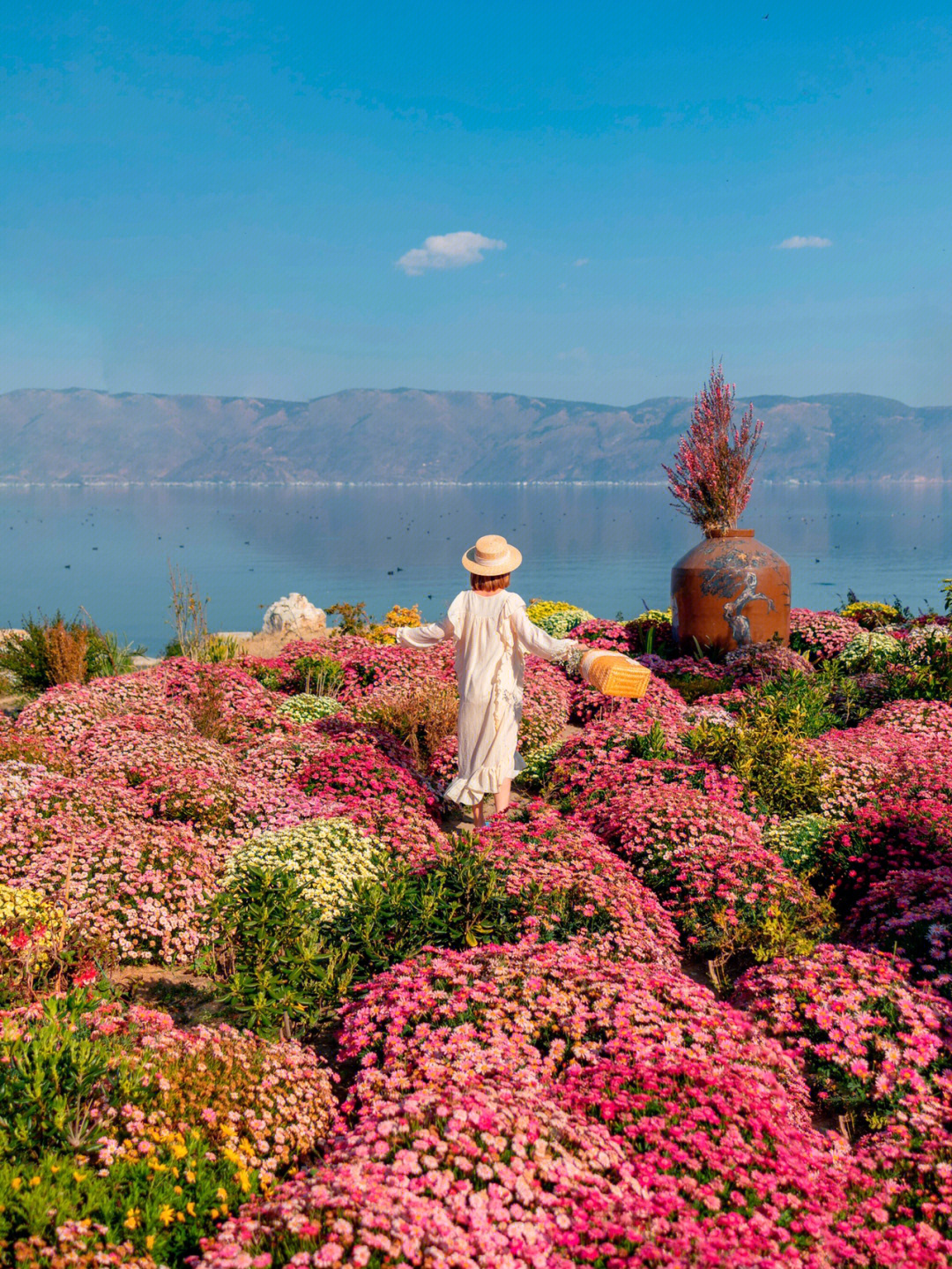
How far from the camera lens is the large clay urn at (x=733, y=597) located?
14.1 meters

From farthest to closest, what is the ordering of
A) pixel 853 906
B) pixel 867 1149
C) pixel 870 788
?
1. pixel 870 788
2. pixel 853 906
3. pixel 867 1149

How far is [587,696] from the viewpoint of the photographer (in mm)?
11602

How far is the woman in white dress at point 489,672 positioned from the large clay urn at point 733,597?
6.49m

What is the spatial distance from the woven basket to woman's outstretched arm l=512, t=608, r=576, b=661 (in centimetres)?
29

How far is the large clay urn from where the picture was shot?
553 inches

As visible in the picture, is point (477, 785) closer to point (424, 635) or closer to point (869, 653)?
point (424, 635)

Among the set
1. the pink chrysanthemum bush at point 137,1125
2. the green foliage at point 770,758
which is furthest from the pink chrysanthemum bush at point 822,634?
the pink chrysanthemum bush at point 137,1125

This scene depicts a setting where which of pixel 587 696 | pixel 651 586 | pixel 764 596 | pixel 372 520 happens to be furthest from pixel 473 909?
pixel 372 520

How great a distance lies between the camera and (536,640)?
8.00m

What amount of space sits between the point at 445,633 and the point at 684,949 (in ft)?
11.3

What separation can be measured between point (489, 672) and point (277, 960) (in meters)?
3.55

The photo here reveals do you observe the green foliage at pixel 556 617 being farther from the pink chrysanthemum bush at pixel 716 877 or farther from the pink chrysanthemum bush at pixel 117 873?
A: the pink chrysanthemum bush at pixel 117 873

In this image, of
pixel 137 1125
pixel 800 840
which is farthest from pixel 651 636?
pixel 137 1125

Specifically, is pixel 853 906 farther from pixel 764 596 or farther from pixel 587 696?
pixel 764 596
